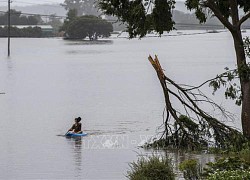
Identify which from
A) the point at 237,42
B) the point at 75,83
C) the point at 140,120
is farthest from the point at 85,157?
the point at 75,83

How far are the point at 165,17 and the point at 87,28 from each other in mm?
155157

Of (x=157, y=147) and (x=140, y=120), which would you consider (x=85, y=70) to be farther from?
(x=157, y=147)

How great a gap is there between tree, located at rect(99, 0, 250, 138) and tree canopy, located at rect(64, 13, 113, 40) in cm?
14639

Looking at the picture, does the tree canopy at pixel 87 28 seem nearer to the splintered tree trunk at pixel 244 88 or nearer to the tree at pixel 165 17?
the tree at pixel 165 17

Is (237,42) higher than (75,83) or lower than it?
higher

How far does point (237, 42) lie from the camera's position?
25.0 metres

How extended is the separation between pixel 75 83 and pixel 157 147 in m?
54.9

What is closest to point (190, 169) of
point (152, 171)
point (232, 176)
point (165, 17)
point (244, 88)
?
point (152, 171)

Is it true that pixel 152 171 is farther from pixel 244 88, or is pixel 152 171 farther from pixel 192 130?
pixel 192 130

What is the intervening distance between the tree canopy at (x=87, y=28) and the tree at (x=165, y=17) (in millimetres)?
146386

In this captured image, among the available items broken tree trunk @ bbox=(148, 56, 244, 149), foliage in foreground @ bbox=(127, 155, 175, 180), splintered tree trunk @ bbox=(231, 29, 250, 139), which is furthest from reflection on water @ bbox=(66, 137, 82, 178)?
foliage in foreground @ bbox=(127, 155, 175, 180)

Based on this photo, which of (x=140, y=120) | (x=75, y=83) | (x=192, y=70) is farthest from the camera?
(x=192, y=70)

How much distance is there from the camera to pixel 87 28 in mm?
179875

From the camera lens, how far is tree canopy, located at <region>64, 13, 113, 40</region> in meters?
175
